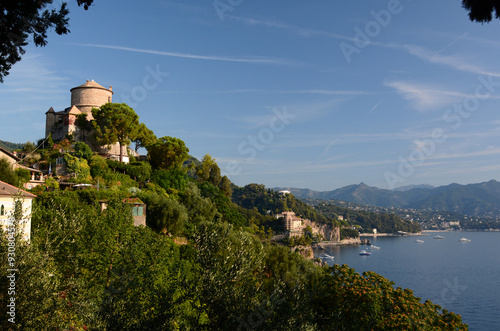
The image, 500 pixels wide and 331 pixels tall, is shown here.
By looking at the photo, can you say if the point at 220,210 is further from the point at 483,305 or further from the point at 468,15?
the point at 483,305

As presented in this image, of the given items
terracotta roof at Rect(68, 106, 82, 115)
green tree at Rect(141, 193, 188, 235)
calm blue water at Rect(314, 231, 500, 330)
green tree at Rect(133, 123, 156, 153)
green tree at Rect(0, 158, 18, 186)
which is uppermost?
terracotta roof at Rect(68, 106, 82, 115)

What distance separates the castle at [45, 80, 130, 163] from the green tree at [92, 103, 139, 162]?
76.1 inches

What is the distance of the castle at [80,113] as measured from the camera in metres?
42.8

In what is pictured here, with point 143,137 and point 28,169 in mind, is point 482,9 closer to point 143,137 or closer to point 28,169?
point 28,169

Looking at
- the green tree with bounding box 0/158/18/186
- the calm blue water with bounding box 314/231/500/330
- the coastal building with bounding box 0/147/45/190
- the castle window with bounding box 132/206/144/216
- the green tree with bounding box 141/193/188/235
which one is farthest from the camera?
the calm blue water with bounding box 314/231/500/330

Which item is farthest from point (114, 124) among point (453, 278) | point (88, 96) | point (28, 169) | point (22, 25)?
point (453, 278)

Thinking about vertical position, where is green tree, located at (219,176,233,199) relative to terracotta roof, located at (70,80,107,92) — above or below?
below

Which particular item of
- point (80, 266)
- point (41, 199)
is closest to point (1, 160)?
point (41, 199)

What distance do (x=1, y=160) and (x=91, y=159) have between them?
33.8 feet

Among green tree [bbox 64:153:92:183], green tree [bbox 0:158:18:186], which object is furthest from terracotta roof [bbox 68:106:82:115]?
green tree [bbox 0:158:18:186]

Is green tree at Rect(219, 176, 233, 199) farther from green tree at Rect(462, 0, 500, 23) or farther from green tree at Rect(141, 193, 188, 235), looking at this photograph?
green tree at Rect(462, 0, 500, 23)

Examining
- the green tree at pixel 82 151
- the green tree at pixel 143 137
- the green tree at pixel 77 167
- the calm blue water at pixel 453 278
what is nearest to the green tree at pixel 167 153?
the green tree at pixel 143 137

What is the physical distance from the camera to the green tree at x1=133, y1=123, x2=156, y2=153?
145 ft

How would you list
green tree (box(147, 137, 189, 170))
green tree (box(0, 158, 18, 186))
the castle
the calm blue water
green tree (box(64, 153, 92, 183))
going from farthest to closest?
the calm blue water < green tree (box(147, 137, 189, 170)) < the castle < green tree (box(64, 153, 92, 183)) < green tree (box(0, 158, 18, 186))
